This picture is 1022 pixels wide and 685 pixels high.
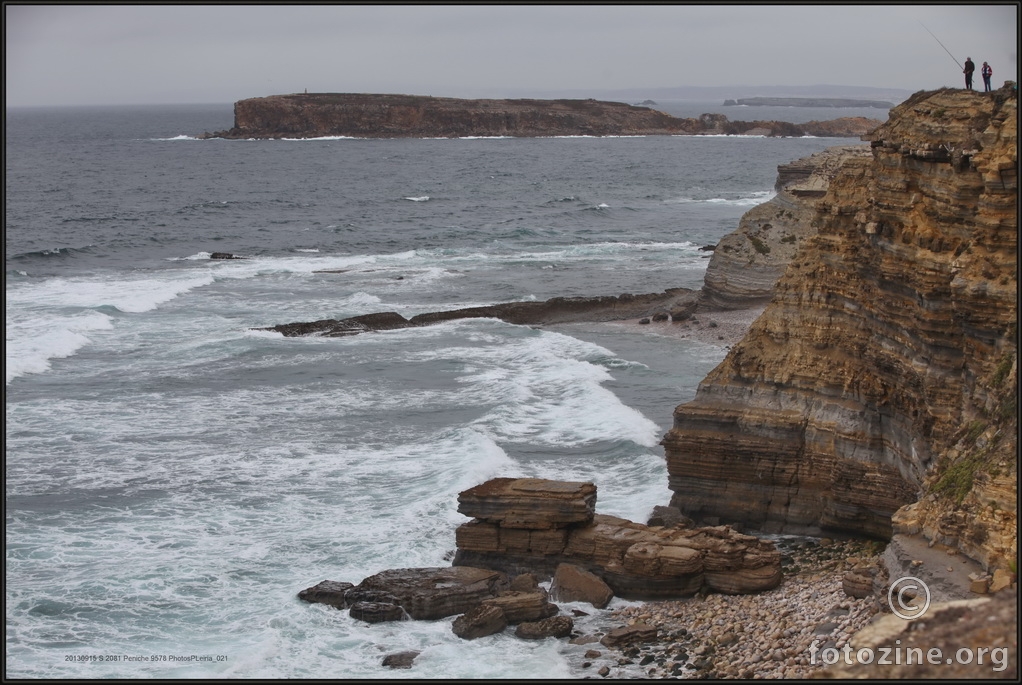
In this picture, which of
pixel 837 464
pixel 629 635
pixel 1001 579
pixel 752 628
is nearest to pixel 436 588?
pixel 629 635

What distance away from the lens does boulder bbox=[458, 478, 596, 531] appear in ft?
65.7

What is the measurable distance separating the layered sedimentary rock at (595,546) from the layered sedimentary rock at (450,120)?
15095 centimetres

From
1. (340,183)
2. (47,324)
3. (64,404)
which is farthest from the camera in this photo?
(340,183)

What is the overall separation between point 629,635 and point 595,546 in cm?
267

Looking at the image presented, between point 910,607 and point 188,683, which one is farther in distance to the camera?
point 188,683

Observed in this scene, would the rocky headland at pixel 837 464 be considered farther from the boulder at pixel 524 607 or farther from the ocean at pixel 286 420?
the ocean at pixel 286 420

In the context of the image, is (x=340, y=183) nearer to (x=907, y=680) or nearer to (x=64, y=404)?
(x=64, y=404)

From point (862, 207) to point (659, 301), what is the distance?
1055 inches

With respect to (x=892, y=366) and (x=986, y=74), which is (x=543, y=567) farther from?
(x=986, y=74)

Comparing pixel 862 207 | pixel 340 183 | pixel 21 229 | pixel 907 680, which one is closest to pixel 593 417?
pixel 862 207

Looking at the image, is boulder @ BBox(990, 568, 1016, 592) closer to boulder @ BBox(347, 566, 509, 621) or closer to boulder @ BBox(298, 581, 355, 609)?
boulder @ BBox(347, 566, 509, 621)

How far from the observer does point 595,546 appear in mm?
19672

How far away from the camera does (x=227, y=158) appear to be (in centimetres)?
13262

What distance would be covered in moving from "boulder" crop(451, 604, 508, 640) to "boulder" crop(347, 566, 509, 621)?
690mm
